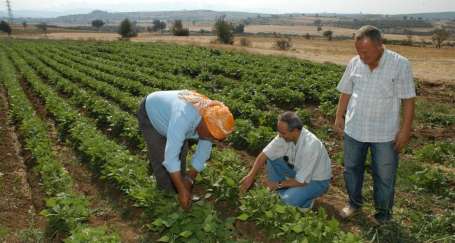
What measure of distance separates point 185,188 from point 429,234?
267 centimetres

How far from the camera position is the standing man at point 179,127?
4.12 meters

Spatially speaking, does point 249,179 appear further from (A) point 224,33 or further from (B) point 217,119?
(A) point 224,33

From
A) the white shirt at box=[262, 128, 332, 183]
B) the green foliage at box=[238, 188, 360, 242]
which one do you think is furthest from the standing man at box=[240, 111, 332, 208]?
the green foliage at box=[238, 188, 360, 242]

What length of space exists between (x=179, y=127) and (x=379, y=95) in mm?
2227

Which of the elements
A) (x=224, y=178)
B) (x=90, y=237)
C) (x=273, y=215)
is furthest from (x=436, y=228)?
(x=90, y=237)

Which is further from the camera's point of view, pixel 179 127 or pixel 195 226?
pixel 195 226

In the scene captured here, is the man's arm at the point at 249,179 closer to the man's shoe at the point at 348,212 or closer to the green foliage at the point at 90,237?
the man's shoe at the point at 348,212

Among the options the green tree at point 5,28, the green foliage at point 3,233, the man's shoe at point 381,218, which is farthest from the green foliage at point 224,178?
the green tree at point 5,28

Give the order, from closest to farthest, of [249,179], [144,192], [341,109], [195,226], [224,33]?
[195,226] < [144,192] < [249,179] < [341,109] < [224,33]

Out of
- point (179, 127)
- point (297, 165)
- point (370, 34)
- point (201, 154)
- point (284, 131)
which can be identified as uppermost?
point (370, 34)

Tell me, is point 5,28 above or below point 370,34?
below

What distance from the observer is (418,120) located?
10734mm

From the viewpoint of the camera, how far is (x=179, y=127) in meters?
4.16

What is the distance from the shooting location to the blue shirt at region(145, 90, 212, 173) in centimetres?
416
